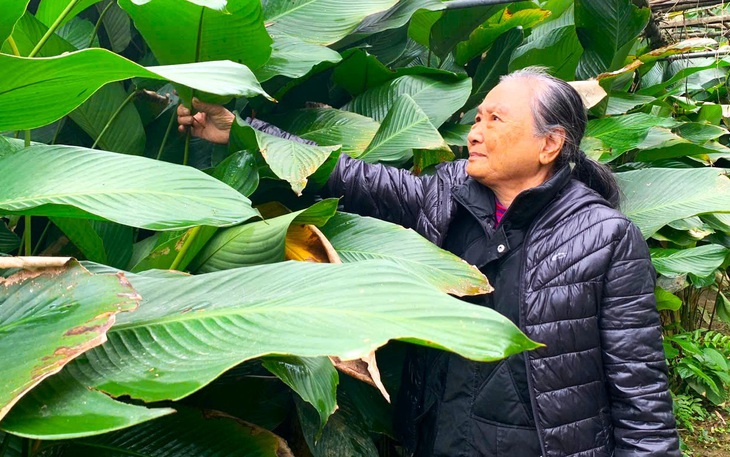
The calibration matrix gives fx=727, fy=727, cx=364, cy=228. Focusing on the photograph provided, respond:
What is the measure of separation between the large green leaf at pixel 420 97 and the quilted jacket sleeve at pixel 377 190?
33 cm

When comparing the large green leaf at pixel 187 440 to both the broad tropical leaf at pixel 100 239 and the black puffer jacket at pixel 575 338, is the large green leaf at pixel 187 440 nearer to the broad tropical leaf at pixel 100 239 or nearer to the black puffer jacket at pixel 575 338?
the broad tropical leaf at pixel 100 239

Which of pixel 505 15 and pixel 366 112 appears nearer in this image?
pixel 366 112

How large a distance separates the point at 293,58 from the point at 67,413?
1.15 meters

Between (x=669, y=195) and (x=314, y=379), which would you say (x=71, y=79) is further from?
(x=669, y=195)

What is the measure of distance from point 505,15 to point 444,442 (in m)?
1.67

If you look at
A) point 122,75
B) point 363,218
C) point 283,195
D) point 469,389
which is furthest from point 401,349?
point 122,75

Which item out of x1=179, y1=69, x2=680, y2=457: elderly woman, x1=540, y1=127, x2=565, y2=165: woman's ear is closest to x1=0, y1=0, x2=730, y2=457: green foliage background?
x1=179, y1=69, x2=680, y2=457: elderly woman

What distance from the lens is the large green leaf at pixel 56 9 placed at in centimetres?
127

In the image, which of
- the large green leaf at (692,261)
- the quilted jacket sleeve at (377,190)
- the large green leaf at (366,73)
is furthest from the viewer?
the large green leaf at (692,261)

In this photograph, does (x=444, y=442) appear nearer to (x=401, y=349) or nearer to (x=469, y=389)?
(x=469, y=389)

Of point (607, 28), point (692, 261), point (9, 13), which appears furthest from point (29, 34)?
point (692, 261)

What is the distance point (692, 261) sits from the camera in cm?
241

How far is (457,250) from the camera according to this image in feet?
5.55

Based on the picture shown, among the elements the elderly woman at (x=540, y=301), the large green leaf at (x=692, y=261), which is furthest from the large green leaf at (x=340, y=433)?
the large green leaf at (x=692, y=261)
